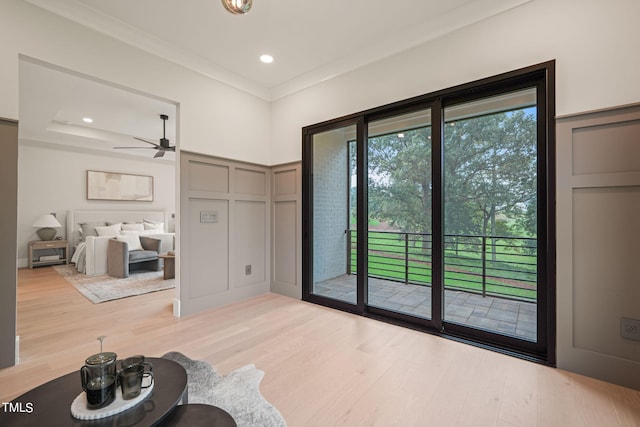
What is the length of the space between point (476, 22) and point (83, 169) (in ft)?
25.9

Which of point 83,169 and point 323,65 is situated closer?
point 323,65

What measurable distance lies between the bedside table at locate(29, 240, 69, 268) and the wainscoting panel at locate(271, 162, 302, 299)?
518cm

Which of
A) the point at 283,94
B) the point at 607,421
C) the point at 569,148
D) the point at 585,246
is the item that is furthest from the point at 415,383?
the point at 283,94

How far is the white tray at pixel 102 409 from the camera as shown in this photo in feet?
3.23

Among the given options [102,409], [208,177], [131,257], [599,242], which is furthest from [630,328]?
[131,257]

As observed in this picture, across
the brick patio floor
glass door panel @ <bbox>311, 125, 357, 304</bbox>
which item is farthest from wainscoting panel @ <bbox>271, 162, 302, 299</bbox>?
the brick patio floor

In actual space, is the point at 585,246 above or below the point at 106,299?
above

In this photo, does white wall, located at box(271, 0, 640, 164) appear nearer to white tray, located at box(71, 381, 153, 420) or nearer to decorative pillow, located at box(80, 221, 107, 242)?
white tray, located at box(71, 381, 153, 420)

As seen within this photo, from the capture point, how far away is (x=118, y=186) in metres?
6.88

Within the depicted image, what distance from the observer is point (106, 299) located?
362 cm

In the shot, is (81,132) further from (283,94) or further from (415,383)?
(415,383)

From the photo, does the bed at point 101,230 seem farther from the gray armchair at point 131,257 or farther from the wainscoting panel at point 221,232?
the wainscoting panel at point 221,232

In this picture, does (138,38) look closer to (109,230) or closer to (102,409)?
(102,409)

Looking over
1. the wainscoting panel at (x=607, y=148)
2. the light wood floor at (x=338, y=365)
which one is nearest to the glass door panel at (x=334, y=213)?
the light wood floor at (x=338, y=365)
